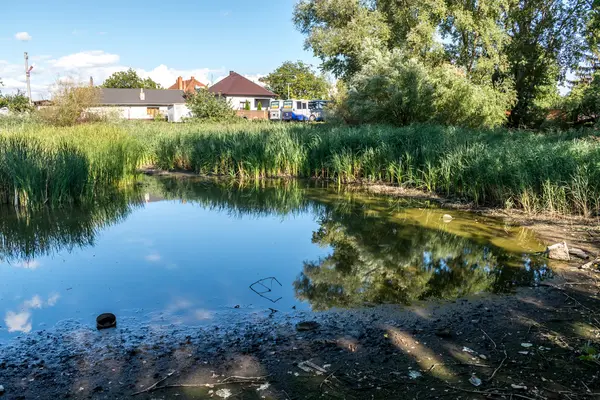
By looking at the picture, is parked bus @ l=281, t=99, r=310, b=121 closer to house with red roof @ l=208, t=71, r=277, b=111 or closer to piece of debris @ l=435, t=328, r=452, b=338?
house with red roof @ l=208, t=71, r=277, b=111

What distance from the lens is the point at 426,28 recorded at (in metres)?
21.9

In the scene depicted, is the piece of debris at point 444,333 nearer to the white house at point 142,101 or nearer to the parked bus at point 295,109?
the parked bus at point 295,109

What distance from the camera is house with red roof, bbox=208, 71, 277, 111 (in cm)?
5684

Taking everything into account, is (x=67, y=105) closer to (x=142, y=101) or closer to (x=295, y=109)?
(x=295, y=109)

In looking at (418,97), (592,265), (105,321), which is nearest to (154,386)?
(105,321)

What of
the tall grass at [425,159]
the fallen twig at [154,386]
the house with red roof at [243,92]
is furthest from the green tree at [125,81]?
the fallen twig at [154,386]

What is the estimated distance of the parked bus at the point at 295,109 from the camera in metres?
41.8

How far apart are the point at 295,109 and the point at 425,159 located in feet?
105

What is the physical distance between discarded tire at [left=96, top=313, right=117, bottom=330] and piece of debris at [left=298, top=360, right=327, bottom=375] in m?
1.95

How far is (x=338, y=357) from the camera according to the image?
3699 millimetres

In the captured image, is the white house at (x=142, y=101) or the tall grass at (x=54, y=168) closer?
the tall grass at (x=54, y=168)

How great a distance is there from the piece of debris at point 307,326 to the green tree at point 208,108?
24.3m

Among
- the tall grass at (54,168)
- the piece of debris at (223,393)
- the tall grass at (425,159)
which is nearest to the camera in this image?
the piece of debris at (223,393)

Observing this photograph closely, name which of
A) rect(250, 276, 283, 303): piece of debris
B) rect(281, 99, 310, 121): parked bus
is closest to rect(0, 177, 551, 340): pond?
rect(250, 276, 283, 303): piece of debris
